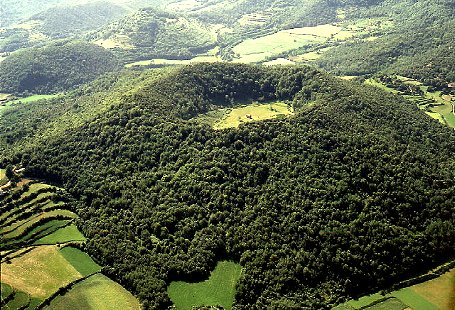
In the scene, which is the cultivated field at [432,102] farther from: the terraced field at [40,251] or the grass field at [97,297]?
the terraced field at [40,251]

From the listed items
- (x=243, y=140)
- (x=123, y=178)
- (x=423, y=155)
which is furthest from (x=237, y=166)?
(x=423, y=155)

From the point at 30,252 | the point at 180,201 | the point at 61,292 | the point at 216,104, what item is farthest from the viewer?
the point at 216,104

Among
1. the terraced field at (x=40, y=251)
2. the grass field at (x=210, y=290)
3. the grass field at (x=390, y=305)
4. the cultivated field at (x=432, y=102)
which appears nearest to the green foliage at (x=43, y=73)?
the terraced field at (x=40, y=251)

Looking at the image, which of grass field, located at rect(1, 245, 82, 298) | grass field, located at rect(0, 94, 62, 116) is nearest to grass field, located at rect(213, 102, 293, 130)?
grass field, located at rect(1, 245, 82, 298)

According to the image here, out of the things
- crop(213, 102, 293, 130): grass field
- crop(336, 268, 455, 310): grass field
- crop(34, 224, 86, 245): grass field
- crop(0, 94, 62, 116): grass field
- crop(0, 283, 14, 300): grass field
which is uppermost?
crop(213, 102, 293, 130): grass field

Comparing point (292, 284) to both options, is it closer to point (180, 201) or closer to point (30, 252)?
point (180, 201)

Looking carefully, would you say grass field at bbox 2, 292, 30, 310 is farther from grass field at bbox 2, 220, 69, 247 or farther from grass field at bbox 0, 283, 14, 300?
grass field at bbox 2, 220, 69, 247
